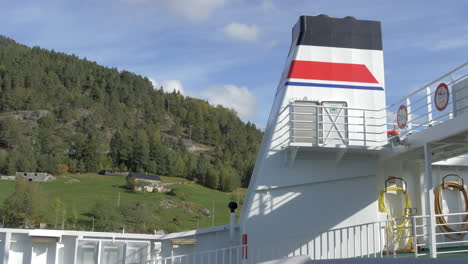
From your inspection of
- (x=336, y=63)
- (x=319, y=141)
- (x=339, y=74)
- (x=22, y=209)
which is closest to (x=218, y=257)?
(x=319, y=141)

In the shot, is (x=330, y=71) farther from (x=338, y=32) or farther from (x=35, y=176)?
(x=35, y=176)

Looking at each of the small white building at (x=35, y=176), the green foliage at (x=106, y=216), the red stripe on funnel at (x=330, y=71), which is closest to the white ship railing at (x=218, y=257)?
the red stripe on funnel at (x=330, y=71)

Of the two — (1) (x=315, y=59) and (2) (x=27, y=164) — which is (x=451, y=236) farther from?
(2) (x=27, y=164)

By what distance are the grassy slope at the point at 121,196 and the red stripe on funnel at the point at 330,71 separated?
61652 millimetres

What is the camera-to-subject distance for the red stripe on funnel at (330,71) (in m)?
11.9

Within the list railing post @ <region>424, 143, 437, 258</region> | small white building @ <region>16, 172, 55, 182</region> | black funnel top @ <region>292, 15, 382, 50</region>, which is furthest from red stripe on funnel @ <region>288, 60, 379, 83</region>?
small white building @ <region>16, 172, 55, 182</region>

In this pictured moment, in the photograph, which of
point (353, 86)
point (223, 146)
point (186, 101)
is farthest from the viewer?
point (186, 101)

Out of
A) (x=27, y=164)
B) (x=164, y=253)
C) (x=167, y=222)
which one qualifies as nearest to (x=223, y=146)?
(x=27, y=164)

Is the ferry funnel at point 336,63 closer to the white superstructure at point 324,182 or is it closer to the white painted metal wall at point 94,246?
the white superstructure at point 324,182

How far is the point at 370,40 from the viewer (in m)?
12.3

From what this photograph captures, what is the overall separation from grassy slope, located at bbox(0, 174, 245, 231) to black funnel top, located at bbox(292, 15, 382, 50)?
202ft

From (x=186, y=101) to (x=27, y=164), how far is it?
7610cm

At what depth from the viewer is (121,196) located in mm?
88188

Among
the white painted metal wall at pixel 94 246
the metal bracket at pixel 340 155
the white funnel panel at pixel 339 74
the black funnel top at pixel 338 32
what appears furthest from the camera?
the black funnel top at pixel 338 32
